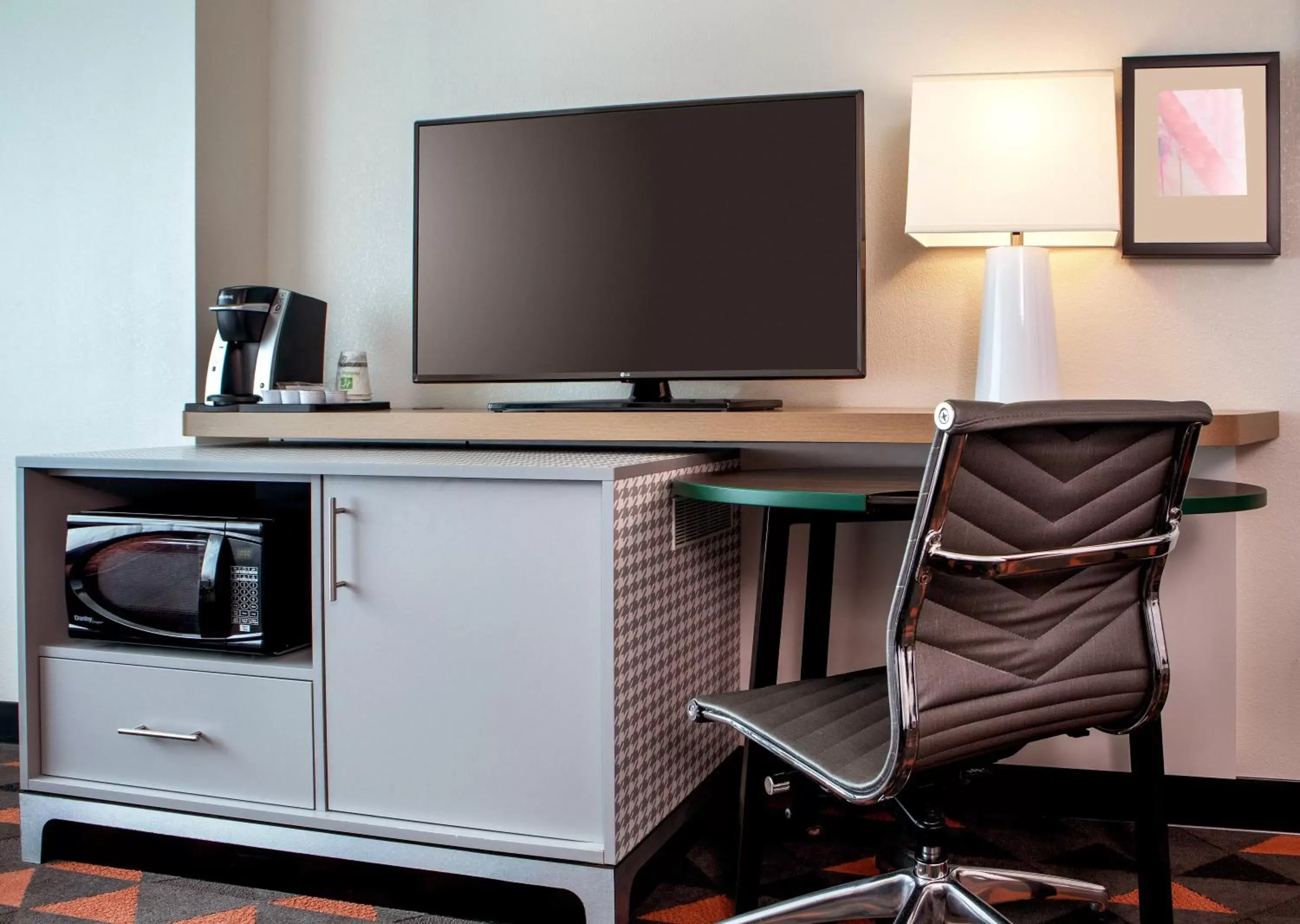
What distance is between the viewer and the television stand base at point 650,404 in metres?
2.10

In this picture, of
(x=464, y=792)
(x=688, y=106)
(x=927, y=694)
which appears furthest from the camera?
(x=688, y=106)

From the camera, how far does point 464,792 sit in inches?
72.6

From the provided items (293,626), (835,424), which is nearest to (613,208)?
(835,424)

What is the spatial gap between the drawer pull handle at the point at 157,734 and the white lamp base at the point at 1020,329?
158 centimetres

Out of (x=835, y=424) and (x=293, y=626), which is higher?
(x=835, y=424)

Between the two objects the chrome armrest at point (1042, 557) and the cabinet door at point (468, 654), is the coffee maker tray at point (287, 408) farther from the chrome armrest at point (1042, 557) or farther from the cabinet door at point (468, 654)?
the chrome armrest at point (1042, 557)

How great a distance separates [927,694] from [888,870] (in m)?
0.85

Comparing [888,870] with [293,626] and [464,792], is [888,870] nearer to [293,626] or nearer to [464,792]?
[464,792]

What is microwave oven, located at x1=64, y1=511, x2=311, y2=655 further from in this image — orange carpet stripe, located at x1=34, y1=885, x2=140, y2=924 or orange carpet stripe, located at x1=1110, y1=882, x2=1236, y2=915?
orange carpet stripe, located at x1=1110, y1=882, x2=1236, y2=915

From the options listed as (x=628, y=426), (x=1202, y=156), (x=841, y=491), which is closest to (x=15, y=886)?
(x=628, y=426)

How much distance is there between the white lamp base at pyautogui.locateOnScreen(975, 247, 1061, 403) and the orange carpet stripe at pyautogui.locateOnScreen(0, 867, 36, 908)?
1957mm

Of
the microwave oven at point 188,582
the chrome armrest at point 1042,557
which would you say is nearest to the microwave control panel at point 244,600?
the microwave oven at point 188,582

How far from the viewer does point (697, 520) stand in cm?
208

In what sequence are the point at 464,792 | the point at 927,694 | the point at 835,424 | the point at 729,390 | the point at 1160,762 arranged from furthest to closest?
the point at 729,390 < the point at 835,424 < the point at 464,792 < the point at 1160,762 < the point at 927,694
